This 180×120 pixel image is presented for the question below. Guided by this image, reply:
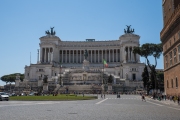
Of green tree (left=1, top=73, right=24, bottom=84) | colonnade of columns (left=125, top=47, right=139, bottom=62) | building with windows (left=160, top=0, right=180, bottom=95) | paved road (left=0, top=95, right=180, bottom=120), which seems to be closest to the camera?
paved road (left=0, top=95, right=180, bottom=120)

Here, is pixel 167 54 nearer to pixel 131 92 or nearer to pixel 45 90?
pixel 131 92

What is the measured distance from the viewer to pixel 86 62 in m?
113

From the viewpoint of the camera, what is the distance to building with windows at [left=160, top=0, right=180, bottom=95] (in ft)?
128

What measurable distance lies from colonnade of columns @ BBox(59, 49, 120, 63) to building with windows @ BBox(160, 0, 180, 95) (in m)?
81.5

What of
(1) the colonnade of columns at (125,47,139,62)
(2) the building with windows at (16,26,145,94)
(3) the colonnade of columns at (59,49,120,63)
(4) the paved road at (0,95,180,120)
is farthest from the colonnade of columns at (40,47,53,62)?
(4) the paved road at (0,95,180,120)

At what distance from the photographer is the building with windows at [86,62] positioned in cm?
9912

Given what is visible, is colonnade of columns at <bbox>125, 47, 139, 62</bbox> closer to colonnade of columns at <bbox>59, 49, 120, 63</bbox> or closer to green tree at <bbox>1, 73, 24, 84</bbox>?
colonnade of columns at <bbox>59, 49, 120, 63</bbox>

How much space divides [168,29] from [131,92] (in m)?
40.9

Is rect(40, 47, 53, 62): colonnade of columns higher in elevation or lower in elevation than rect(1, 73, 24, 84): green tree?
higher

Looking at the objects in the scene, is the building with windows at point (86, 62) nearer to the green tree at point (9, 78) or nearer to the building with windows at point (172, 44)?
the green tree at point (9, 78)

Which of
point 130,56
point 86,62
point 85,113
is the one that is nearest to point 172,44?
point 85,113

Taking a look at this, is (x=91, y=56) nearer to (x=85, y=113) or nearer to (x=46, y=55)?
(x=46, y=55)

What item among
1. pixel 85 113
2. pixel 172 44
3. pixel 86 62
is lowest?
pixel 85 113

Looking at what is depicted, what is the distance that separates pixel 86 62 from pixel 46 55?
79.4ft
